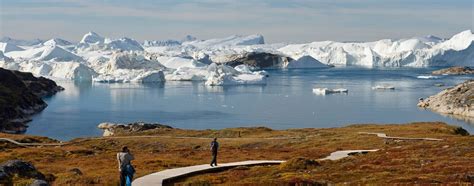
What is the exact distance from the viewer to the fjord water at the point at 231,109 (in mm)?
115312

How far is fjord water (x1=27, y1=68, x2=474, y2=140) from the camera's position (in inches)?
4540

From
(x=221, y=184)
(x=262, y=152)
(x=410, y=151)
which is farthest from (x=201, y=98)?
(x=221, y=184)

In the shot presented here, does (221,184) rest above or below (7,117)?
above

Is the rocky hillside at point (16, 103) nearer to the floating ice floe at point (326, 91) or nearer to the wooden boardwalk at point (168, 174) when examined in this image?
the floating ice floe at point (326, 91)

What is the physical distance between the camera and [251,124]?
4471 inches

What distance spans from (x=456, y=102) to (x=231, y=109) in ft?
153

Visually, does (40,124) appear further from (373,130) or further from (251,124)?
(373,130)

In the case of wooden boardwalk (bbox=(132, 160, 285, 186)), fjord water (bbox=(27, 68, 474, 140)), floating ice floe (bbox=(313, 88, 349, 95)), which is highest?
wooden boardwalk (bbox=(132, 160, 285, 186))

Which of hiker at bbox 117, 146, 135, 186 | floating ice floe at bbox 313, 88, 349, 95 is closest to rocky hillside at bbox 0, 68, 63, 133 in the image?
floating ice floe at bbox 313, 88, 349, 95

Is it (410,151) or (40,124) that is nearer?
(410,151)

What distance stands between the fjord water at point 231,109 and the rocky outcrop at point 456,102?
3.44 m

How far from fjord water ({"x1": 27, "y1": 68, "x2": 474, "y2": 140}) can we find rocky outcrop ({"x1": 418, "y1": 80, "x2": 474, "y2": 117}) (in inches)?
135

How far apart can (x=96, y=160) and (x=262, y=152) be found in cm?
1344

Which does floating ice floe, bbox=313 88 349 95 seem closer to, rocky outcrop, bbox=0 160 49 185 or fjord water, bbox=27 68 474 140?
fjord water, bbox=27 68 474 140
